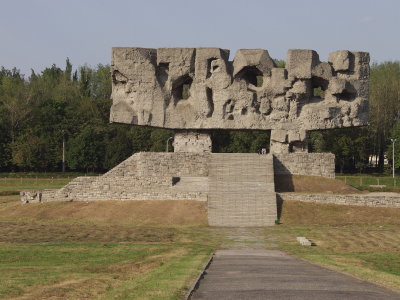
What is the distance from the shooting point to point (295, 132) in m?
39.8

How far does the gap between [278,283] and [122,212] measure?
69.8ft

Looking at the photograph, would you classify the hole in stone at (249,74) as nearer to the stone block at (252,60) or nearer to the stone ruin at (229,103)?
the stone ruin at (229,103)

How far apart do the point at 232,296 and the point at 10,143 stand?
198 feet

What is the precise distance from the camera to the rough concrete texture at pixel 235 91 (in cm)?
3925

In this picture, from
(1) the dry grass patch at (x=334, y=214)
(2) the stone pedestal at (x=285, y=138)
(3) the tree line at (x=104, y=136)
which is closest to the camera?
(1) the dry grass patch at (x=334, y=214)

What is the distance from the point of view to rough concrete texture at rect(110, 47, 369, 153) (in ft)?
129

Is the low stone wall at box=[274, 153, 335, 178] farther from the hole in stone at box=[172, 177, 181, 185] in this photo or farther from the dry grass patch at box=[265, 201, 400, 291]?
the hole in stone at box=[172, 177, 181, 185]

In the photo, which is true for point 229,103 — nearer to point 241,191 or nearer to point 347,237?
point 241,191

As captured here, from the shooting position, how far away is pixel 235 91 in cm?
3938

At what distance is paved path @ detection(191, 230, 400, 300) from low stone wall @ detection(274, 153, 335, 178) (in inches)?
778

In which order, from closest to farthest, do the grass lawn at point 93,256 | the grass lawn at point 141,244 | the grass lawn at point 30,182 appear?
the grass lawn at point 93,256, the grass lawn at point 141,244, the grass lawn at point 30,182

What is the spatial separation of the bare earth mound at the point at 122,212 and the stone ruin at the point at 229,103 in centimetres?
176

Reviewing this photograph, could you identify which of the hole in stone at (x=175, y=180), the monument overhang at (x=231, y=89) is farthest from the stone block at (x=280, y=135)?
the hole in stone at (x=175, y=180)

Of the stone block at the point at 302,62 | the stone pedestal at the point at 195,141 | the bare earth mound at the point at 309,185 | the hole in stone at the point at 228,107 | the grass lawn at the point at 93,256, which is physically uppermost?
the stone block at the point at 302,62
